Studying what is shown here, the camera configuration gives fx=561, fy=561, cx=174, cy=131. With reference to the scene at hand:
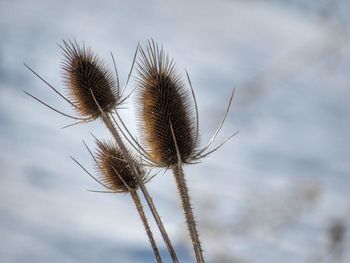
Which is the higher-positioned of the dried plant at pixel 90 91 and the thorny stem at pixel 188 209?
the dried plant at pixel 90 91

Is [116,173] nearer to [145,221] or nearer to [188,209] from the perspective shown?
[145,221]

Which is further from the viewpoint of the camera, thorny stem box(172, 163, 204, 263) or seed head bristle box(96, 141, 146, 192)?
seed head bristle box(96, 141, 146, 192)

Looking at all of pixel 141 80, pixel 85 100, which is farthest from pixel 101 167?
pixel 141 80

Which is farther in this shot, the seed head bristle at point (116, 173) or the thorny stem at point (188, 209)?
the seed head bristle at point (116, 173)

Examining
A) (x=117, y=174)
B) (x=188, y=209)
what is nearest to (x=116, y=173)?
(x=117, y=174)

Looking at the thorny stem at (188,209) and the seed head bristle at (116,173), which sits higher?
the seed head bristle at (116,173)

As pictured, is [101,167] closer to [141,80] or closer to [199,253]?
[141,80]

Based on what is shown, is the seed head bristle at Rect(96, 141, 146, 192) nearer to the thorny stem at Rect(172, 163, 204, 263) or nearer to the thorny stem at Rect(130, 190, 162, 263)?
the thorny stem at Rect(130, 190, 162, 263)

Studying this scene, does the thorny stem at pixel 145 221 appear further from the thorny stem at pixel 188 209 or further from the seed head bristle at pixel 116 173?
the thorny stem at pixel 188 209

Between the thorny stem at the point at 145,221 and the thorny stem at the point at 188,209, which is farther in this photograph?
the thorny stem at the point at 145,221
